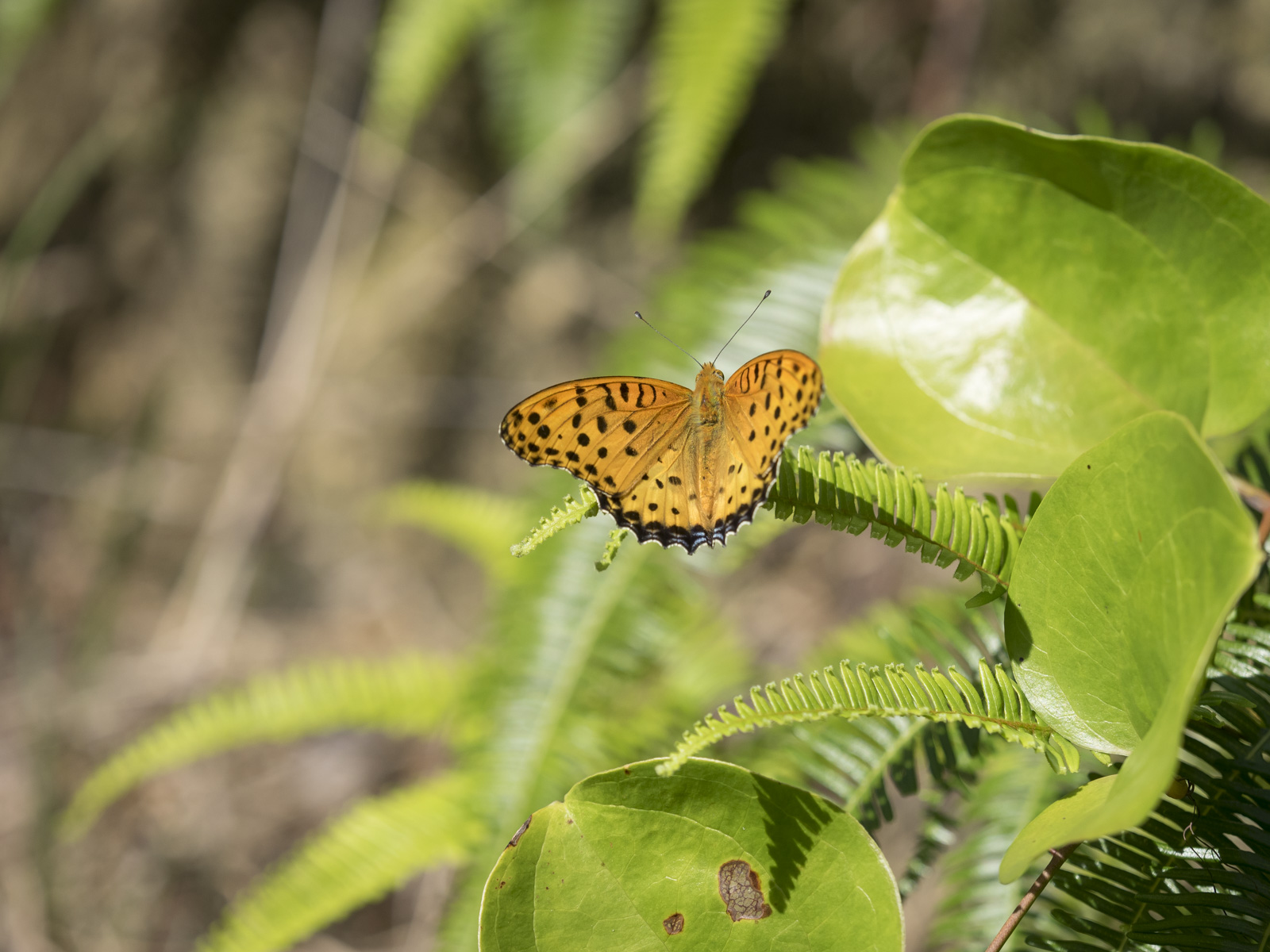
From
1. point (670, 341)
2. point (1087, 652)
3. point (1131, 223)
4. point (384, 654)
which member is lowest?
point (384, 654)

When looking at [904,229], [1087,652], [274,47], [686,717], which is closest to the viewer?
[1087,652]

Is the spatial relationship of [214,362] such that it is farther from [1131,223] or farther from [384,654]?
[1131,223]

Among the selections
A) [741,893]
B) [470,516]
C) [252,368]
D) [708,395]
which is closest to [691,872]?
[741,893]

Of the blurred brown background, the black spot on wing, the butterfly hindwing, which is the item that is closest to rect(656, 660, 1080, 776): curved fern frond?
the black spot on wing

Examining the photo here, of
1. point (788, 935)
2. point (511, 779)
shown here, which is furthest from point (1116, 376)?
point (511, 779)

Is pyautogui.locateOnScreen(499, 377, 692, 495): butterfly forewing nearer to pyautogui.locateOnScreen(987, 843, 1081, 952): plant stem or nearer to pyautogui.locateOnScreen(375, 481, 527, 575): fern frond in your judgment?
pyautogui.locateOnScreen(987, 843, 1081, 952): plant stem

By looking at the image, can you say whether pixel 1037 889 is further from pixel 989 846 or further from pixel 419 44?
pixel 419 44
